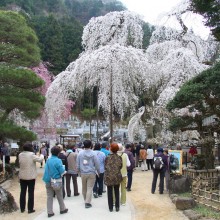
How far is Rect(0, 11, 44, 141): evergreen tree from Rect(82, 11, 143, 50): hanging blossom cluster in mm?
2574

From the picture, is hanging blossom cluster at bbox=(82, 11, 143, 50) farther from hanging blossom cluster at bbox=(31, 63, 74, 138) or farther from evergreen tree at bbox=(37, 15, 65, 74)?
evergreen tree at bbox=(37, 15, 65, 74)

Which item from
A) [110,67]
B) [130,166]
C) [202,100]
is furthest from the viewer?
[110,67]

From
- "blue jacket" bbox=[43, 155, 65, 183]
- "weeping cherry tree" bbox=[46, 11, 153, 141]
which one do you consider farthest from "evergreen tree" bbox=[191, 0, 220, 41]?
"weeping cherry tree" bbox=[46, 11, 153, 141]

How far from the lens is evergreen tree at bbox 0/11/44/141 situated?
11375mm

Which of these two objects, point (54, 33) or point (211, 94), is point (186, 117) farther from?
point (54, 33)

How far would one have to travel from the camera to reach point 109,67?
12695mm

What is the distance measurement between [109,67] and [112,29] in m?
2.85

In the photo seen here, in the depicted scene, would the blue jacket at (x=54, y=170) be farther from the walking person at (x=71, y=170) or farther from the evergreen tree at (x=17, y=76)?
the evergreen tree at (x=17, y=76)

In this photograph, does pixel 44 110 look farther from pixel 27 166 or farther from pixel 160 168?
pixel 27 166

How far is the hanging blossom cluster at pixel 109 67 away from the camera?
12789 mm

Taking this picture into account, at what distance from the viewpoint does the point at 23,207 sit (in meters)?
6.52

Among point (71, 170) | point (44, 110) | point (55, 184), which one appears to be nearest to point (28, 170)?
point (55, 184)

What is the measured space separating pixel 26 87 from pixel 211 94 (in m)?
6.87

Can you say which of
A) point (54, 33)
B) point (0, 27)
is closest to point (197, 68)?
point (0, 27)
